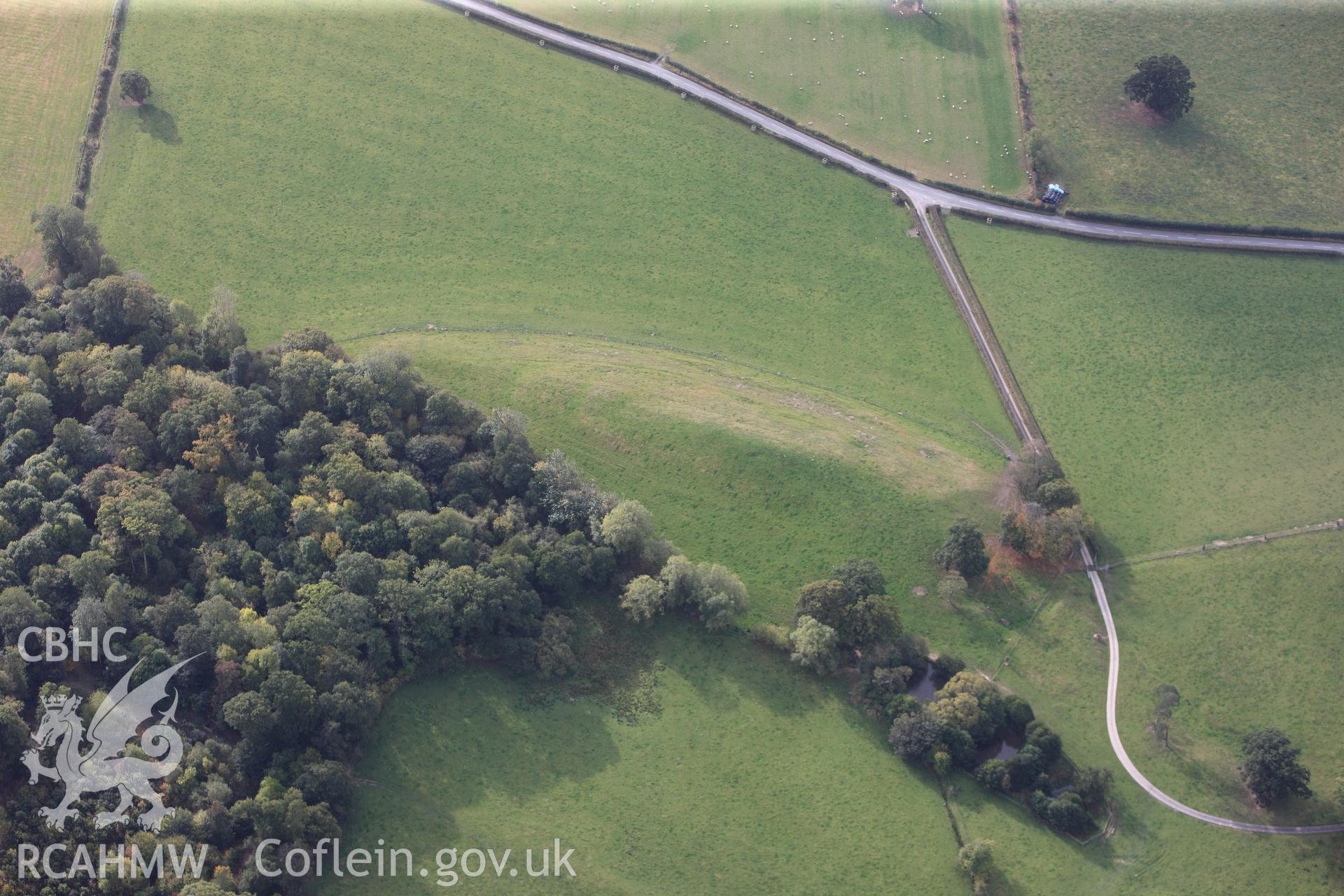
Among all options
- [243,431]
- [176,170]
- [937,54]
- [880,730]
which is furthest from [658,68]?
[880,730]

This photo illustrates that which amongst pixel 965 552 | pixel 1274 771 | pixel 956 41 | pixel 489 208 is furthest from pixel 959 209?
pixel 1274 771

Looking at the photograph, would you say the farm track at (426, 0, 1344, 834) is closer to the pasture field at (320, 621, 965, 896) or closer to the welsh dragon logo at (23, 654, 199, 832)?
the pasture field at (320, 621, 965, 896)

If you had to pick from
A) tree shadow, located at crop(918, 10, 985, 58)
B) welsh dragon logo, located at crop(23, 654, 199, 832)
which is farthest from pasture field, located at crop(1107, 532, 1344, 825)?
welsh dragon logo, located at crop(23, 654, 199, 832)

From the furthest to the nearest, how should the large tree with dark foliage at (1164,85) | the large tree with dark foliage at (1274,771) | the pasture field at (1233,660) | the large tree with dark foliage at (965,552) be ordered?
1. the large tree with dark foliage at (1164,85)
2. the large tree with dark foliage at (965,552)
3. the pasture field at (1233,660)
4. the large tree with dark foliage at (1274,771)

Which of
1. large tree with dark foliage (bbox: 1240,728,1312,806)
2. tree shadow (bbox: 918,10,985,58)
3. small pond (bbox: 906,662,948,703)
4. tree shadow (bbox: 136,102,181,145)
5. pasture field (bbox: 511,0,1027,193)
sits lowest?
small pond (bbox: 906,662,948,703)

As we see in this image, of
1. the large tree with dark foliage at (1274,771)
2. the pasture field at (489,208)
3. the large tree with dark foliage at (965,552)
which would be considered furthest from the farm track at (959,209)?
the large tree with dark foliage at (1274,771)

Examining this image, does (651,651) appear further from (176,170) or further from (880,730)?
(176,170)

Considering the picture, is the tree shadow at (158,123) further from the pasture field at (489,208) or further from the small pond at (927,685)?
the small pond at (927,685)
